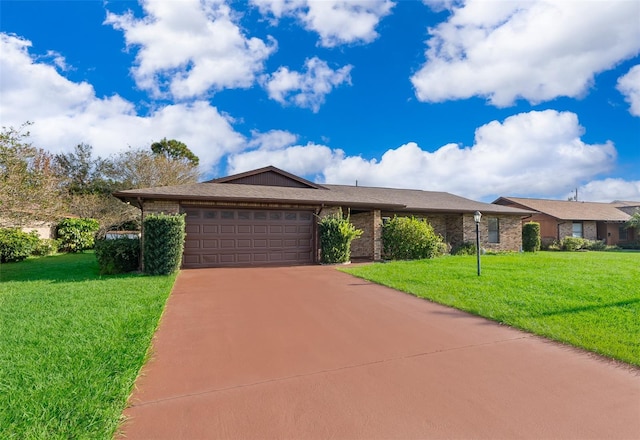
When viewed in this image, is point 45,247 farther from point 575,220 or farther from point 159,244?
point 575,220

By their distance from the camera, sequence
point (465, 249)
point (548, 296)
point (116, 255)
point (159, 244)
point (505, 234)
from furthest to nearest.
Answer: point (505, 234)
point (465, 249)
point (116, 255)
point (159, 244)
point (548, 296)

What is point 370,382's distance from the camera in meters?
3.14

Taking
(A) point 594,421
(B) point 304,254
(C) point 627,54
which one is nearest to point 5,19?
(B) point 304,254

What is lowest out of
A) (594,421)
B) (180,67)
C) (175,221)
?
(594,421)

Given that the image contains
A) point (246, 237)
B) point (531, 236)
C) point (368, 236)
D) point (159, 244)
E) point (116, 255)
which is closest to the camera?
point (159, 244)

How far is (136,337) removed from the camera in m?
4.24

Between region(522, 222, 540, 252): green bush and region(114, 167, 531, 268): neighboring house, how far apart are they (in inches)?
206

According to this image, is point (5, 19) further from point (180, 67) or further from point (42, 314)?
point (42, 314)

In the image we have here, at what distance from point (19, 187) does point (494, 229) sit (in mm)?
20250

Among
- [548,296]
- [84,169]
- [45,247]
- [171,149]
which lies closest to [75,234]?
[45,247]

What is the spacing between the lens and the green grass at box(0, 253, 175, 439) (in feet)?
8.06

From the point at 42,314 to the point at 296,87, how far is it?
11.5 m

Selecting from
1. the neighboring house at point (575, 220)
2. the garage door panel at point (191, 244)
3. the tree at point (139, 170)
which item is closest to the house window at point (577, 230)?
the neighboring house at point (575, 220)

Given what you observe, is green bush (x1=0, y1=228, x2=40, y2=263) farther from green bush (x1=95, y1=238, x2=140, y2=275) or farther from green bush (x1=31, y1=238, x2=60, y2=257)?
green bush (x1=95, y1=238, x2=140, y2=275)
